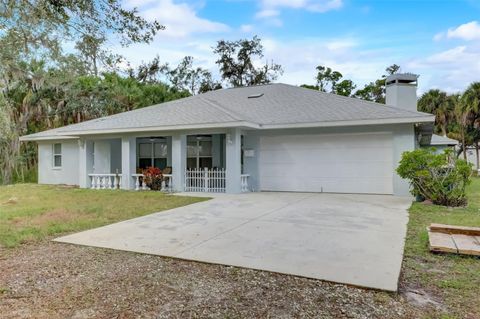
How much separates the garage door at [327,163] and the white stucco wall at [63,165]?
374 inches

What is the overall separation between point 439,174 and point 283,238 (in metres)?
6.12

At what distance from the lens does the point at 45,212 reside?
831cm

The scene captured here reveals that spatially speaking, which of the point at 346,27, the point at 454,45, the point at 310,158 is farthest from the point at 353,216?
the point at 454,45

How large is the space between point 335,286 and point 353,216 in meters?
4.22

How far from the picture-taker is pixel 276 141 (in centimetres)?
1312

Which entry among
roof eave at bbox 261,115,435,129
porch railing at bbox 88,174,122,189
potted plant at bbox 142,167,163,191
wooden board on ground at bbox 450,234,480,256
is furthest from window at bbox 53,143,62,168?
wooden board on ground at bbox 450,234,480,256

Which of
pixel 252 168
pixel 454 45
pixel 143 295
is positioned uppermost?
pixel 454 45

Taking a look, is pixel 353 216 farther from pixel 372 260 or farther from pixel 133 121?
pixel 133 121

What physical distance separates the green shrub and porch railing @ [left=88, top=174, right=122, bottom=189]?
1088cm

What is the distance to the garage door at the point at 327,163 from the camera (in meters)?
11.7

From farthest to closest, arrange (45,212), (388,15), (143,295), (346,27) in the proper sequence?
(346,27), (388,15), (45,212), (143,295)

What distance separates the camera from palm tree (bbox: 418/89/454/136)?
28703mm

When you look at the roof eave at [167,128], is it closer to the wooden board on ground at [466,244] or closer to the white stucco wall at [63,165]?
the white stucco wall at [63,165]

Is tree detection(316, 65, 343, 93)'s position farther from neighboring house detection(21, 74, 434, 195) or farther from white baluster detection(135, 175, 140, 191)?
white baluster detection(135, 175, 140, 191)
